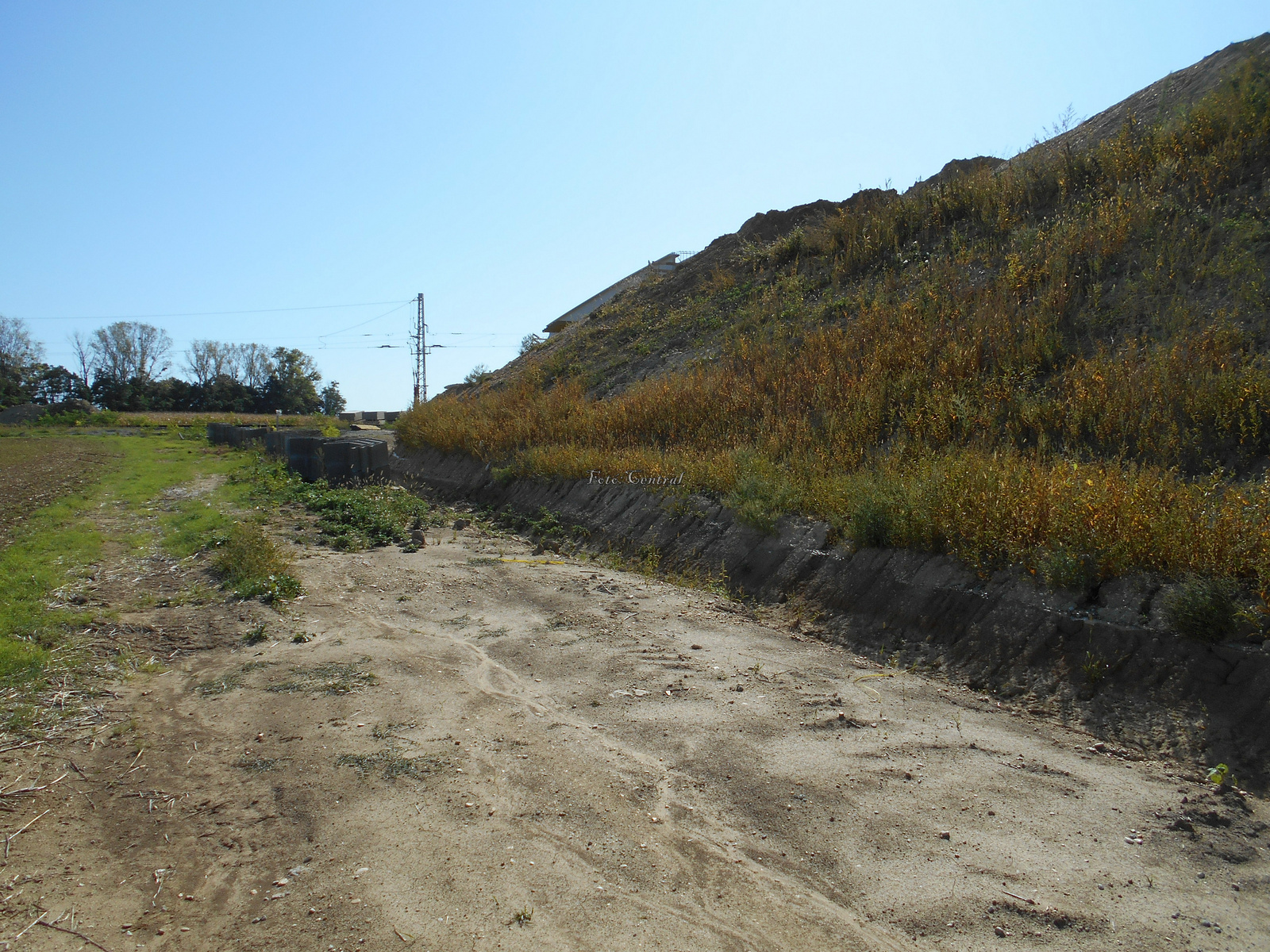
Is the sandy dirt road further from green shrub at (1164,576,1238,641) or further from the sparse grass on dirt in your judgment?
the sparse grass on dirt

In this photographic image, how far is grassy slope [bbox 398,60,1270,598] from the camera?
260 inches

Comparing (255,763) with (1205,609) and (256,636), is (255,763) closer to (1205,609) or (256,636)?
(256,636)

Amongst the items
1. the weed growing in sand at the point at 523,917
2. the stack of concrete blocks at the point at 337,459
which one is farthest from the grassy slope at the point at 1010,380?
the weed growing in sand at the point at 523,917

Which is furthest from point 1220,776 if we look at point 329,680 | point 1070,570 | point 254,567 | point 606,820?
point 254,567

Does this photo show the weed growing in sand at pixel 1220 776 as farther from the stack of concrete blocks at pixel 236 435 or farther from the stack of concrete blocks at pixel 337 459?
the stack of concrete blocks at pixel 236 435

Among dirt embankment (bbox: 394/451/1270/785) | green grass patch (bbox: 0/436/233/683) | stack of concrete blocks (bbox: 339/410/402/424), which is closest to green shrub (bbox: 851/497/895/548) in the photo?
dirt embankment (bbox: 394/451/1270/785)

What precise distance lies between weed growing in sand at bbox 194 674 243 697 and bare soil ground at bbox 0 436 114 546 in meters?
5.41

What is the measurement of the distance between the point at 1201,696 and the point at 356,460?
16150 millimetres

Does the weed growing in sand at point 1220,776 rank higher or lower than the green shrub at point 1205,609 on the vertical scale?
lower

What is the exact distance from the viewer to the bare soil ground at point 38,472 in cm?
1244

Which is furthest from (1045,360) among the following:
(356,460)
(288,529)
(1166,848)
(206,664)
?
(356,460)

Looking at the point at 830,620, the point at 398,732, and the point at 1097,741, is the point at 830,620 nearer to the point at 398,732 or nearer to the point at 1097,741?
the point at 1097,741

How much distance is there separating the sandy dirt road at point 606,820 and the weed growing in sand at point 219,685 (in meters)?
0.08

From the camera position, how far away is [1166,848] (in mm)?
3686
